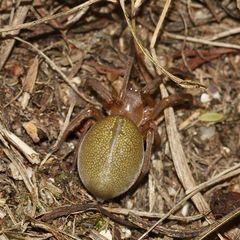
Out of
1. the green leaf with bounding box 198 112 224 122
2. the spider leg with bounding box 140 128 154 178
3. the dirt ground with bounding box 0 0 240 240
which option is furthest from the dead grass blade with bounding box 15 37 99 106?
the green leaf with bounding box 198 112 224 122

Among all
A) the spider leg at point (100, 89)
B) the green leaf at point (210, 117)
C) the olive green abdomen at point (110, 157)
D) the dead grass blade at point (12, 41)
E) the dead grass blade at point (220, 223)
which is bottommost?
the dead grass blade at point (220, 223)

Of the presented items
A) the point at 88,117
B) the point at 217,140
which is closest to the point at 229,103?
the point at 217,140

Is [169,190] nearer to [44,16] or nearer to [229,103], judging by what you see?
[229,103]

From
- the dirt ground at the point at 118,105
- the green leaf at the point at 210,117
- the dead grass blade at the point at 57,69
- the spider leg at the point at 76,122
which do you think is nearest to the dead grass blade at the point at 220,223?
the dirt ground at the point at 118,105

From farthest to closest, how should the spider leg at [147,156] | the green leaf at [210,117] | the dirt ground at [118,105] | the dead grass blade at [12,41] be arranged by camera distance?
the green leaf at [210,117], the dead grass blade at [12,41], the spider leg at [147,156], the dirt ground at [118,105]

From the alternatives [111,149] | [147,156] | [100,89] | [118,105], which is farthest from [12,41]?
[147,156]

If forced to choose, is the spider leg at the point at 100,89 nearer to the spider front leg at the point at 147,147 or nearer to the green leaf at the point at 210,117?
the spider front leg at the point at 147,147

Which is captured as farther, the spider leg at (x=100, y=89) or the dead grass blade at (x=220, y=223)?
the spider leg at (x=100, y=89)

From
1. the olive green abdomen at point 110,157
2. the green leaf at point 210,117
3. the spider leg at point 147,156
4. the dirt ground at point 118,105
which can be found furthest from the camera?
the green leaf at point 210,117
